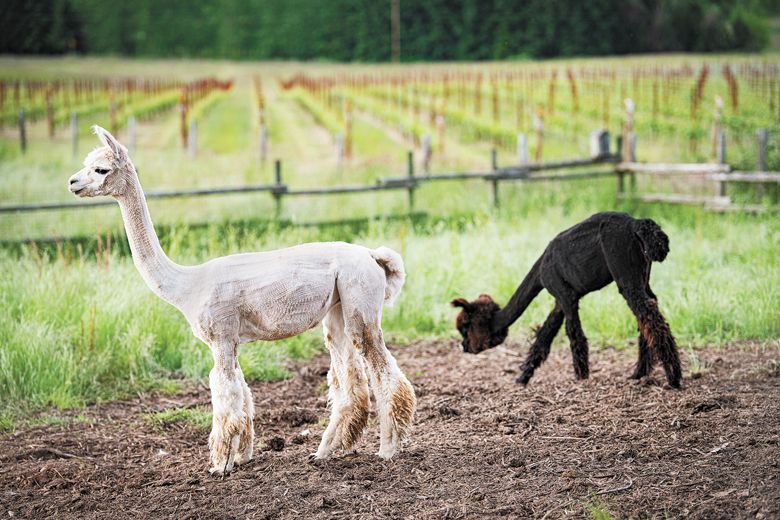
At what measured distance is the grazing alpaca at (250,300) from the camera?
4418mm

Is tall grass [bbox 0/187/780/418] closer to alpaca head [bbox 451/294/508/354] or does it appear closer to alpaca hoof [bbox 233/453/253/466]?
alpaca head [bbox 451/294/508/354]

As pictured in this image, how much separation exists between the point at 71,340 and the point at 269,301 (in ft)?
9.02

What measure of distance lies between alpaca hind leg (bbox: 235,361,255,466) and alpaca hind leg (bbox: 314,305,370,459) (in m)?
0.35

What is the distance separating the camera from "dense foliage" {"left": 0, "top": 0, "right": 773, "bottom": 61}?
20203 mm

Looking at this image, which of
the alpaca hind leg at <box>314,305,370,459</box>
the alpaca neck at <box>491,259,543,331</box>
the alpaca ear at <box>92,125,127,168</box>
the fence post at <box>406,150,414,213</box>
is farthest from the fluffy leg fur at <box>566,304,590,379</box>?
the fence post at <box>406,150,414,213</box>

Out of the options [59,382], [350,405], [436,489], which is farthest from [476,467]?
[59,382]

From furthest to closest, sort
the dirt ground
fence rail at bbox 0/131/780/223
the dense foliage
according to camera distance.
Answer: the dense foliage → fence rail at bbox 0/131/780/223 → the dirt ground

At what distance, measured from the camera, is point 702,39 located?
824 inches

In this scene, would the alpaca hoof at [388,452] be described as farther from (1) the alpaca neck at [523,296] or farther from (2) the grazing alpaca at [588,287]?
(1) the alpaca neck at [523,296]

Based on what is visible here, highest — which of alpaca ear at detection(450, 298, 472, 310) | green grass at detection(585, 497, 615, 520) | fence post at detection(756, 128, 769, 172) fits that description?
fence post at detection(756, 128, 769, 172)

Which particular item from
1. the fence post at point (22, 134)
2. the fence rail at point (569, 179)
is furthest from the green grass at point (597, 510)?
the fence post at point (22, 134)

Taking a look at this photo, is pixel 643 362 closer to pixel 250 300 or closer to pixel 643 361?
pixel 643 361

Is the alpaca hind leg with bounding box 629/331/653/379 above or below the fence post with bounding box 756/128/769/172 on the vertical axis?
below

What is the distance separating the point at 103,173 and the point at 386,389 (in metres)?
1.76
